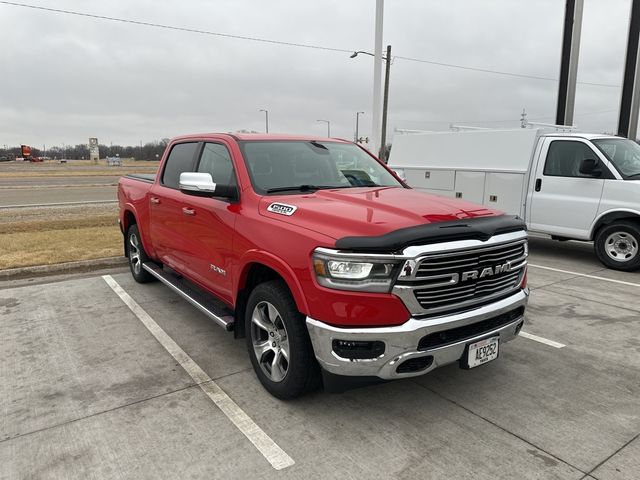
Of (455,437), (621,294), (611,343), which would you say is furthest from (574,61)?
(455,437)

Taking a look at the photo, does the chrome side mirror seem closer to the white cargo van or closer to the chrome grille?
the chrome grille

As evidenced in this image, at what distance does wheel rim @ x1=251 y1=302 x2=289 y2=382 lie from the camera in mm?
3299

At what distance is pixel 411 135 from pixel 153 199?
24.4 ft

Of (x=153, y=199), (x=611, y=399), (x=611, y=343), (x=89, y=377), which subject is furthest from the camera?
(x=153, y=199)

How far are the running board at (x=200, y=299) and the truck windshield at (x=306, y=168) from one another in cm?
109

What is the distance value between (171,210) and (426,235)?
3.07 m

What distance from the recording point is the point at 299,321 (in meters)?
3.08

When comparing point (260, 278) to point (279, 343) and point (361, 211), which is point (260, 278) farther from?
point (361, 211)

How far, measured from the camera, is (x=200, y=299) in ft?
14.4

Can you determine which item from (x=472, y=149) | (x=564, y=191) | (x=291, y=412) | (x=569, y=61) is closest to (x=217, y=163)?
(x=291, y=412)

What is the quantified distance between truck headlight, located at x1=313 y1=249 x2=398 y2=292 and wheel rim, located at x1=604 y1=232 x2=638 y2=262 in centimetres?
639

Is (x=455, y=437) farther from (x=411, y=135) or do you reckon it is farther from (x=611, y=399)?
(x=411, y=135)

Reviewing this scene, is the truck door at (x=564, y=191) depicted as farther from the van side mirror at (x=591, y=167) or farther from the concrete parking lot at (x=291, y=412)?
the concrete parking lot at (x=291, y=412)

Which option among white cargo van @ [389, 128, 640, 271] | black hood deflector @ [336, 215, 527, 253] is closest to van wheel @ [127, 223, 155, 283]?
white cargo van @ [389, 128, 640, 271]
